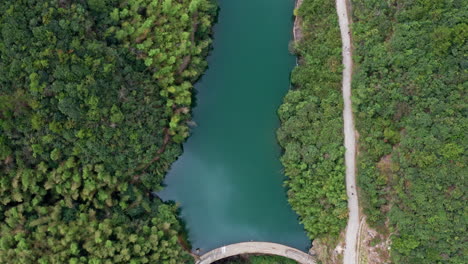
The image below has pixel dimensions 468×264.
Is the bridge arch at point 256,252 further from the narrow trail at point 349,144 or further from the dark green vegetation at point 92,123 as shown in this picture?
the narrow trail at point 349,144

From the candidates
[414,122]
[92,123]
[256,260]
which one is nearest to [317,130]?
[414,122]

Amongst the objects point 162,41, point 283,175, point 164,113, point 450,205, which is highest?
point 162,41

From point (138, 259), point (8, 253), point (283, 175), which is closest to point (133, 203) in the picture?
point (138, 259)

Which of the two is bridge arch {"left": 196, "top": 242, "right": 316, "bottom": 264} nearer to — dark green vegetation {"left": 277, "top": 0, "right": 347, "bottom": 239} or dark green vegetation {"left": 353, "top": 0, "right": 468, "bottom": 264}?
dark green vegetation {"left": 277, "top": 0, "right": 347, "bottom": 239}

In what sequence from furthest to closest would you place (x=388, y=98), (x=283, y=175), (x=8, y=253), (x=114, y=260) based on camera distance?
1. (x=283, y=175)
2. (x=388, y=98)
3. (x=114, y=260)
4. (x=8, y=253)

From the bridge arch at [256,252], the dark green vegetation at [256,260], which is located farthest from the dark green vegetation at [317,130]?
the dark green vegetation at [256,260]

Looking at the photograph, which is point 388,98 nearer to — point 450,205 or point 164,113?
point 450,205
